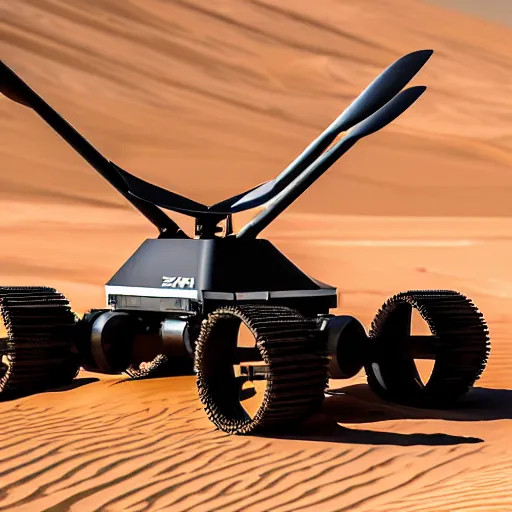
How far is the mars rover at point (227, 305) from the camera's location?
8.95 m

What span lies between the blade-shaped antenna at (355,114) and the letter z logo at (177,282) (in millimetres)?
772

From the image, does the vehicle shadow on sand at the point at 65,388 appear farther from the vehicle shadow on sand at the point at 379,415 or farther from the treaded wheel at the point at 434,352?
the treaded wheel at the point at 434,352

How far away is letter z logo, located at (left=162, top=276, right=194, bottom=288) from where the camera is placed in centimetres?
900

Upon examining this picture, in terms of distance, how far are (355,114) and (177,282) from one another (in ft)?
6.03

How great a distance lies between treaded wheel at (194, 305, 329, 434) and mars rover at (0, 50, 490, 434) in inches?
15.9

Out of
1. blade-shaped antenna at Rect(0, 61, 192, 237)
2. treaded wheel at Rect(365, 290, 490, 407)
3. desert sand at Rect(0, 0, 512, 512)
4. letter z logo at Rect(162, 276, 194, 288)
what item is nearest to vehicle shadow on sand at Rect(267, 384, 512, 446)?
desert sand at Rect(0, 0, 512, 512)

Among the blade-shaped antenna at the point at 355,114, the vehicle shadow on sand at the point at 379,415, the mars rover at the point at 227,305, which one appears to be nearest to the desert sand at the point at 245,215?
the vehicle shadow on sand at the point at 379,415

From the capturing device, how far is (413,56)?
373 inches

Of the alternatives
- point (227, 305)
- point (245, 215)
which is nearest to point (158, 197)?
point (227, 305)

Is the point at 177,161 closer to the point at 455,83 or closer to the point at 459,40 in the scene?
the point at 455,83

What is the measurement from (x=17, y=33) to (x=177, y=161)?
8.48 m

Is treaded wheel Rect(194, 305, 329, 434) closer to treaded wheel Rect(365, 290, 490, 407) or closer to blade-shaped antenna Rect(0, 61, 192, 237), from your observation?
treaded wheel Rect(365, 290, 490, 407)

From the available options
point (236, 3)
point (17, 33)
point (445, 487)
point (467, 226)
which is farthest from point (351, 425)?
point (236, 3)

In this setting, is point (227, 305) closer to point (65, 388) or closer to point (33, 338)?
point (33, 338)
